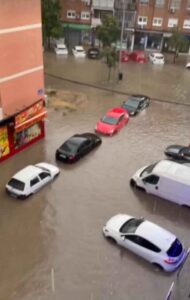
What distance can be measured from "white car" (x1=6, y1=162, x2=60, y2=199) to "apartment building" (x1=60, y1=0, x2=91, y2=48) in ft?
109

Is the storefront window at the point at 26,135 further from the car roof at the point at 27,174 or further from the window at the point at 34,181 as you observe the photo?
the window at the point at 34,181

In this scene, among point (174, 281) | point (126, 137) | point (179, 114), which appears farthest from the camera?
point (179, 114)

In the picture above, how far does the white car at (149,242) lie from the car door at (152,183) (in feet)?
10.5

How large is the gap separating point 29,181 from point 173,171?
24.5 ft

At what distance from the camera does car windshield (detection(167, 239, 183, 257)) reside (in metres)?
12.9

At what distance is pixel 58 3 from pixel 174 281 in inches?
1515

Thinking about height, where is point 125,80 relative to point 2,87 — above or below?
below

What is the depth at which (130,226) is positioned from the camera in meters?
14.1

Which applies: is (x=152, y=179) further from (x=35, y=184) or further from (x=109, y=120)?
(x=109, y=120)

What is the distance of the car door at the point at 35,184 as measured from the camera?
659 inches

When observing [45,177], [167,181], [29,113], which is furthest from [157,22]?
[45,177]

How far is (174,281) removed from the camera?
12.6 metres

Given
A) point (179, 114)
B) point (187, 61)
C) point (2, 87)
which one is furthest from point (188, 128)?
point (187, 61)

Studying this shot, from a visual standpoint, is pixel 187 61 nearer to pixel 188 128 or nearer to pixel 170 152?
pixel 188 128
